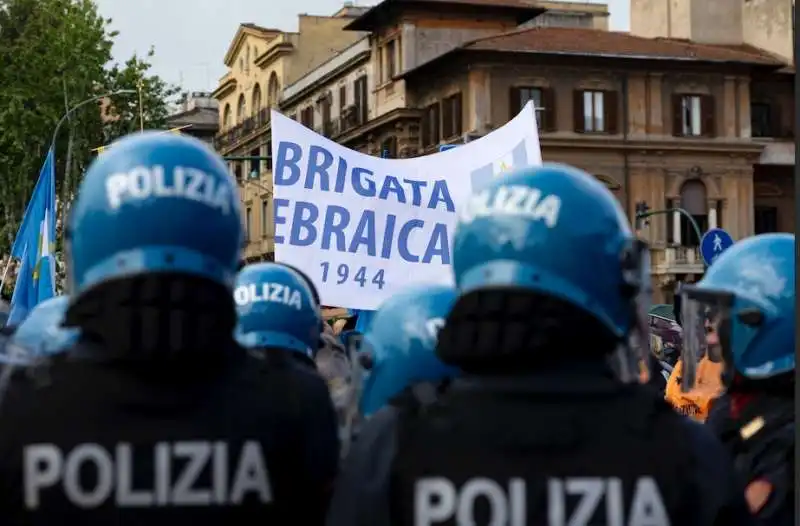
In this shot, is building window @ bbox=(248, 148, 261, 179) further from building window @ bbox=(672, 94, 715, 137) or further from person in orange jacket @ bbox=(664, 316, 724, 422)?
person in orange jacket @ bbox=(664, 316, 724, 422)

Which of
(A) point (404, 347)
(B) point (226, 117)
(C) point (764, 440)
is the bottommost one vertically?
(C) point (764, 440)

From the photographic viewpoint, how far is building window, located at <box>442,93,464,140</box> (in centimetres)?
4941

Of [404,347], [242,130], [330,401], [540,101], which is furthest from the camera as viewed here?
[242,130]

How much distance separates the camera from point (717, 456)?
8.92 feet

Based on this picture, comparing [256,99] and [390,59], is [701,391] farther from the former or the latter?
[256,99]

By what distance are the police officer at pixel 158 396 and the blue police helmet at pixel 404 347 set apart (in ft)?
2.90

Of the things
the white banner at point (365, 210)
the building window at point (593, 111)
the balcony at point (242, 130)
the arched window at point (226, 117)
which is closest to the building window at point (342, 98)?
the balcony at point (242, 130)

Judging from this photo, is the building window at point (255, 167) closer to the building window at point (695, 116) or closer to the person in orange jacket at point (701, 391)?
the building window at point (695, 116)

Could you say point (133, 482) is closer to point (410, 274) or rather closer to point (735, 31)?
point (410, 274)

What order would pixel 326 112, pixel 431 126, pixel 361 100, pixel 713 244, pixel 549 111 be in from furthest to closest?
pixel 326 112 → pixel 361 100 → pixel 431 126 → pixel 549 111 → pixel 713 244

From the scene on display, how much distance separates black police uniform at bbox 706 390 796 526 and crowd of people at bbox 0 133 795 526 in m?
0.63

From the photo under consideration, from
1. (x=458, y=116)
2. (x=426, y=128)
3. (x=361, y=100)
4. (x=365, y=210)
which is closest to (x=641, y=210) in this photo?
(x=458, y=116)

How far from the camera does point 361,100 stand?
57062 millimetres

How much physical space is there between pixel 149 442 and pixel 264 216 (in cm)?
6472
